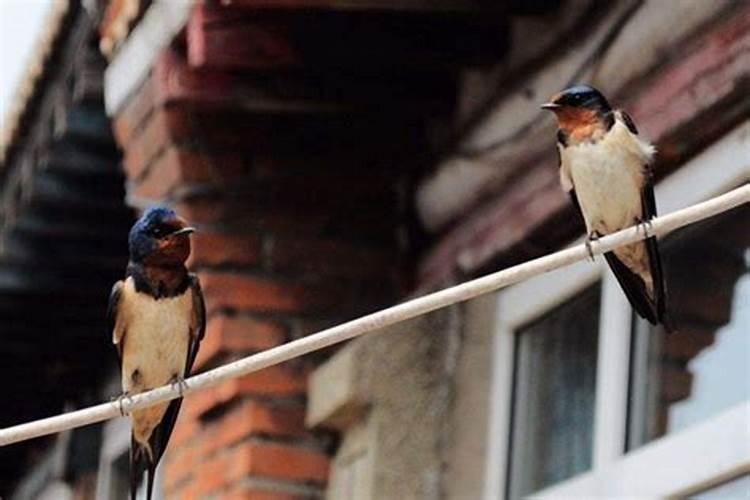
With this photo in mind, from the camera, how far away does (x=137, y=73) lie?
212 inches

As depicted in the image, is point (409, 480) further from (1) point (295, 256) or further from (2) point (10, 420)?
(2) point (10, 420)

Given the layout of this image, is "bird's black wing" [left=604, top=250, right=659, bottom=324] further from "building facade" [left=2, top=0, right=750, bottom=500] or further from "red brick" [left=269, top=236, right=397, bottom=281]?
"red brick" [left=269, top=236, right=397, bottom=281]

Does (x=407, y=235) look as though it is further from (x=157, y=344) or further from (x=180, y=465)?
(x=157, y=344)

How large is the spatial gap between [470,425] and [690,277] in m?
0.80

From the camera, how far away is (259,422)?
17.4ft

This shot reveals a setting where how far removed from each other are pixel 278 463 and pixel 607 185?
151 cm

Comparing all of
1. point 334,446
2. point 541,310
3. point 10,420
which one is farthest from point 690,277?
point 10,420

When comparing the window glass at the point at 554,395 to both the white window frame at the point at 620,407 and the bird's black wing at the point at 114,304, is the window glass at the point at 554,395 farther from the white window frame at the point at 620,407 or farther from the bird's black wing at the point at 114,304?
the bird's black wing at the point at 114,304

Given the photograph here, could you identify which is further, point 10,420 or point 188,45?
point 10,420

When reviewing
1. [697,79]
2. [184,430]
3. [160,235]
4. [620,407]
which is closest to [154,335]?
[160,235]

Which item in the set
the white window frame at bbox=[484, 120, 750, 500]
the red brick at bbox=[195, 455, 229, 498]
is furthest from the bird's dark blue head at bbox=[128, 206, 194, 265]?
the red brick at bbox=[195, 455, 229, 498]

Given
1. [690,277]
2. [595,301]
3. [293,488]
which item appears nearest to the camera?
[690,277]

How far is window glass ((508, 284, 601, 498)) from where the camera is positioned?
16.4 ft

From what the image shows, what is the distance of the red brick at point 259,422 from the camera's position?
530 centimetres
